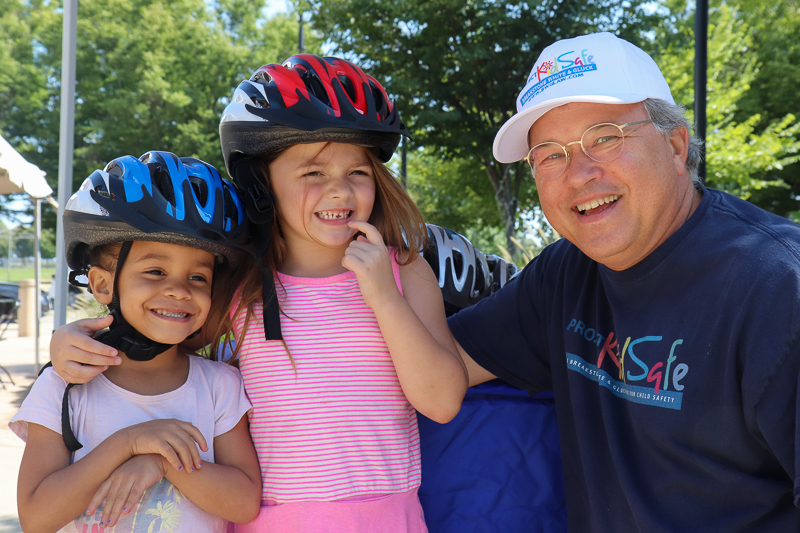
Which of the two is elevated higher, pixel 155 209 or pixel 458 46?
pixel 458 46

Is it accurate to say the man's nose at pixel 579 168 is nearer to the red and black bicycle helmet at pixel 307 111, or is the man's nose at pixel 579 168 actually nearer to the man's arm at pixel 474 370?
the red and black bicycle helmet at pixel 307 111

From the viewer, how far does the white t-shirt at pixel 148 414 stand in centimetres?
209

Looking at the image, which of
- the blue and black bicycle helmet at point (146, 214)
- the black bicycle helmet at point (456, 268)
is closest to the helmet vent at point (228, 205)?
the blue and black bicycle helmet at point (146, 214)

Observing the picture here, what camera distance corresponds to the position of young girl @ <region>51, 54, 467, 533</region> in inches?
88.6

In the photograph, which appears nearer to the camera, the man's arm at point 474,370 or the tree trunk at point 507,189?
the man's arm at point 474,370

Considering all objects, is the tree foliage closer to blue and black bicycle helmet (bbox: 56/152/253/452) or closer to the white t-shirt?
blue and black bicycle helmet (bbox: 56/152/253/452)

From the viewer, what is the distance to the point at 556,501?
8.63ft

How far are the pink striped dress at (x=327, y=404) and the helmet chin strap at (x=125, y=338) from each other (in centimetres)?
34

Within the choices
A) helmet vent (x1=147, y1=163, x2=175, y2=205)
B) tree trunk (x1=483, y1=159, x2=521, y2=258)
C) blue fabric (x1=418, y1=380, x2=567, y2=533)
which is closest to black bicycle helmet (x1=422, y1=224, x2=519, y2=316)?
blue fabric (x1=418, y1=380, x2=567, y2=533)

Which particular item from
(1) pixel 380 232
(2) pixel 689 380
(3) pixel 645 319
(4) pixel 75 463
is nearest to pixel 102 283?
(4) pixel 75 463

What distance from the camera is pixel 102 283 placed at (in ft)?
7.96

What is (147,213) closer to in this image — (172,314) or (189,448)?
(172,314)

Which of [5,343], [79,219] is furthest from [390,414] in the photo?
[5,343]

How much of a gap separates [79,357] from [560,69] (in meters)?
1.87
